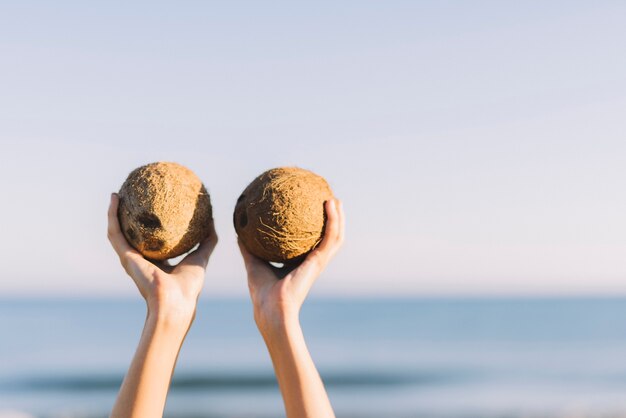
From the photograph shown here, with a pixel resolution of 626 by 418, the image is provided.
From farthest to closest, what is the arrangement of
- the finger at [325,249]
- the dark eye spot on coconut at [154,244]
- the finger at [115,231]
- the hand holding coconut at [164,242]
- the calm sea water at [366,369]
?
the calm sea water at [366,369]
the finger at [115,231]
the dark eye spot on coconut at [154,244]
the finger at [325,249]
the hand holding coconut at [164,242]

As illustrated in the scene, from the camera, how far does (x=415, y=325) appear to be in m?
30.5

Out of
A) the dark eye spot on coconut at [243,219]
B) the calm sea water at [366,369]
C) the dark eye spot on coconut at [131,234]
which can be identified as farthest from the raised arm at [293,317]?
the calm sea water at [366,369]

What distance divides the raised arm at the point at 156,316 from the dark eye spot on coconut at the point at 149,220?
0.54 feet

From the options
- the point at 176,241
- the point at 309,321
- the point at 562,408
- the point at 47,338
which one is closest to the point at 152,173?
the point at 176,241

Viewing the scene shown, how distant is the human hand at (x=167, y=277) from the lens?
132 inches

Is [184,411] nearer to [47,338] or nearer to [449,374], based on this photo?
[449,374]

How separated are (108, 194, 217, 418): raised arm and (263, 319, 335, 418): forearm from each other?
1.41 ft

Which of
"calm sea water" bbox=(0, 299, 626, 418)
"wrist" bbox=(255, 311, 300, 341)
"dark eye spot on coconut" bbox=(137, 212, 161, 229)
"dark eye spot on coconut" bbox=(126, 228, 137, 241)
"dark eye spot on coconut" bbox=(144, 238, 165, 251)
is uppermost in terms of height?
"calm sea water" bbox=(0, 299, 626, 418)

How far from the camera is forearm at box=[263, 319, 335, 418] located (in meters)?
2.89

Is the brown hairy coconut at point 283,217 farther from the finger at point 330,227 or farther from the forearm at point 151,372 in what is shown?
the forearm at point 151,372

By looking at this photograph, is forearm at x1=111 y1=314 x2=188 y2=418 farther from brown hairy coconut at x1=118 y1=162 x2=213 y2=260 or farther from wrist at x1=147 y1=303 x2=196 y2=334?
brown hairy coconut at x1=118 y1=162 x2=213 y2=260

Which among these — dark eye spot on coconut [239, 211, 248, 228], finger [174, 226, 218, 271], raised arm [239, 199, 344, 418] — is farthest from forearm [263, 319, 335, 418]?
dark eye spot on coconut [239, 211, 248, 228]

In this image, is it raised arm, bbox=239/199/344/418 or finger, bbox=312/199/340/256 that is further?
finger, bbox=312/199/340/256

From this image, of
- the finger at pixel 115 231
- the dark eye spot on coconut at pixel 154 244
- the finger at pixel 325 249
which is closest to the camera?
the finger at pixel 325 249
